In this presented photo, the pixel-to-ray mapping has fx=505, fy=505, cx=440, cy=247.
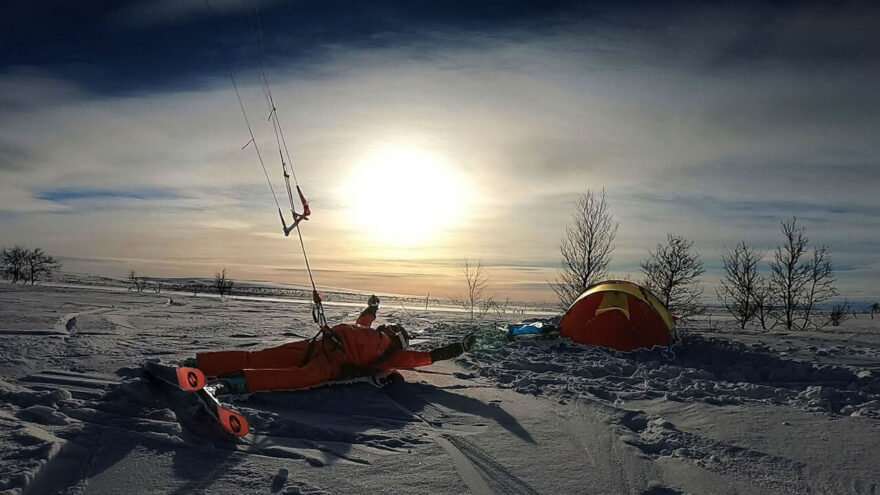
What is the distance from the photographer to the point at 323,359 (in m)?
4.90

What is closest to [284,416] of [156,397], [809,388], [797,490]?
[156,397]

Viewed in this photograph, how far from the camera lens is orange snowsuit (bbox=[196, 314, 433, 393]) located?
4.70 m

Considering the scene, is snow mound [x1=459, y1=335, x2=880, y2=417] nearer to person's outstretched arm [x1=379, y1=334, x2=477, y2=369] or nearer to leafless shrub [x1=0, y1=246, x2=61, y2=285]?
person's outstretched arm [x1=379, y1=334, x2=477, y2=369]

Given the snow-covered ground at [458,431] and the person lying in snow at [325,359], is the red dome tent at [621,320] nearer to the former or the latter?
the snow-covered ground at [458,431]

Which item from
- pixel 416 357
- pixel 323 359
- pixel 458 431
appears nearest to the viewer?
pixel 458 431

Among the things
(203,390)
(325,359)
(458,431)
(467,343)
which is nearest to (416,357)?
(467,343)

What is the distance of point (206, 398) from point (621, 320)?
6871mm

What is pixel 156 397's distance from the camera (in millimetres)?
4051

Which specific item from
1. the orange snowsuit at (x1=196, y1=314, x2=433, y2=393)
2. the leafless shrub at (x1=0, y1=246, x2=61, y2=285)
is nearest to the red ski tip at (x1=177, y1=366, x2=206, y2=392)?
the orange snowsuit at (x1=196, y1=314, x2=433, y2=393)

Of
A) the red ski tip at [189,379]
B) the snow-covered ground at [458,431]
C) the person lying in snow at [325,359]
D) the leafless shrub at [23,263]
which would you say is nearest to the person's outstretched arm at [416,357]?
the person lying in snow at [325,359]

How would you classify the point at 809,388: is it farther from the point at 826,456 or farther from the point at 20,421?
the point at 20,421

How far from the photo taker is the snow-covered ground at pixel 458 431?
2.82m

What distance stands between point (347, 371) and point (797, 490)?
3657 millimetres

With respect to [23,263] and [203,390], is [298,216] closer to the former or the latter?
[203,390]
